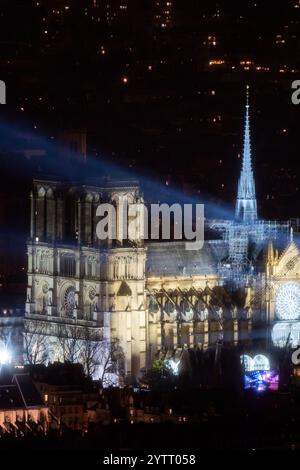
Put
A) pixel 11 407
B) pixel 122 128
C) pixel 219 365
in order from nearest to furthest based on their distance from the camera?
pixel 11 407 → pixel 219 365 → pixel 122 128

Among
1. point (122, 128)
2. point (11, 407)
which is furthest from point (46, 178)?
point (122, 128)

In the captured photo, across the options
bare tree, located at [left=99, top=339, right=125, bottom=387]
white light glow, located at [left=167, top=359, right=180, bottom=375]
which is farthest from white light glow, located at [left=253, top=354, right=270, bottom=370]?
bare tree, located at [left=99, top=339, right=125, bottom=387]

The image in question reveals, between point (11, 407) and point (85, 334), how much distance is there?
14429 millimetres

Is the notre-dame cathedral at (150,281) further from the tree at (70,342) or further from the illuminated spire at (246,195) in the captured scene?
the tree at (70,342)

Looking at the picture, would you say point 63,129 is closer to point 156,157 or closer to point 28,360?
point 156,157

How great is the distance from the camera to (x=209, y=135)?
150375 mm

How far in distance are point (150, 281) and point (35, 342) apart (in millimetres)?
4568

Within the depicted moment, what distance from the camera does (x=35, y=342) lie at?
112438 millimetres

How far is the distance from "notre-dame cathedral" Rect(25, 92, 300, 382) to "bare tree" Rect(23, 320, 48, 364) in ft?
0.24

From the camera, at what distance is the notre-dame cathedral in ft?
365

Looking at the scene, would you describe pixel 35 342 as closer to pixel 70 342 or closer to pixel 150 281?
pixel 70 342

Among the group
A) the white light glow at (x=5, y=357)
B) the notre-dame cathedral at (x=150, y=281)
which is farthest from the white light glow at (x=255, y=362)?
the white light glow at (x=5, y=357)

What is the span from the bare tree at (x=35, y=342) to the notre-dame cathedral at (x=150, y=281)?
7 centimetres

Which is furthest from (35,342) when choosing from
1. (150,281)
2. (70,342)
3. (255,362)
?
(255,362)
